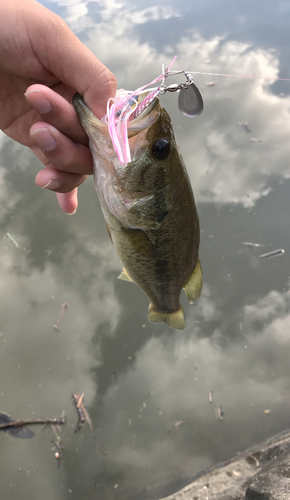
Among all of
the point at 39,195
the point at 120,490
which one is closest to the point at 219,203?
the point at 39,195

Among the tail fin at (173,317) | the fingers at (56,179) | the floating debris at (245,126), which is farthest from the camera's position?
the floating debris at (245,126)

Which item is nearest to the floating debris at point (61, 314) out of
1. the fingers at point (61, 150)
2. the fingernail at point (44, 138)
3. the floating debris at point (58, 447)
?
the floating debris at point (58, 447)

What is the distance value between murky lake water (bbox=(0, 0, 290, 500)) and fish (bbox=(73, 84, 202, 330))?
1.41m

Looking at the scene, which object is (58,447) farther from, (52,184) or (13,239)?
(52,184)

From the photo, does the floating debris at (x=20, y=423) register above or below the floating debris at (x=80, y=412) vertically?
above

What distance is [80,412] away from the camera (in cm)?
259

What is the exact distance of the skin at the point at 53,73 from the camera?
1228mm

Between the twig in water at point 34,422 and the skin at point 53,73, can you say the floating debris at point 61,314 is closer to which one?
the twig in water at point 34,422

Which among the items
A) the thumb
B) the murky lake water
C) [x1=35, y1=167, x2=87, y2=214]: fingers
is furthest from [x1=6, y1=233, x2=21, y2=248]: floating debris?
the thumb

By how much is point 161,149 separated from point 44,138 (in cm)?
53

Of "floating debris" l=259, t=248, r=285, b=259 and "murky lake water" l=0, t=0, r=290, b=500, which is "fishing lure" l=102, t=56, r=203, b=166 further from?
"floating debris" l=259, t=248, r=285, b=259

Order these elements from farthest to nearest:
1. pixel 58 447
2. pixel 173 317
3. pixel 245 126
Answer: pixel 245 126
pixel 58 447
pixel 173 317

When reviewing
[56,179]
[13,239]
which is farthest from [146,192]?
[13,239]

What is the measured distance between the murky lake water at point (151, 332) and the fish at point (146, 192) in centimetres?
141
